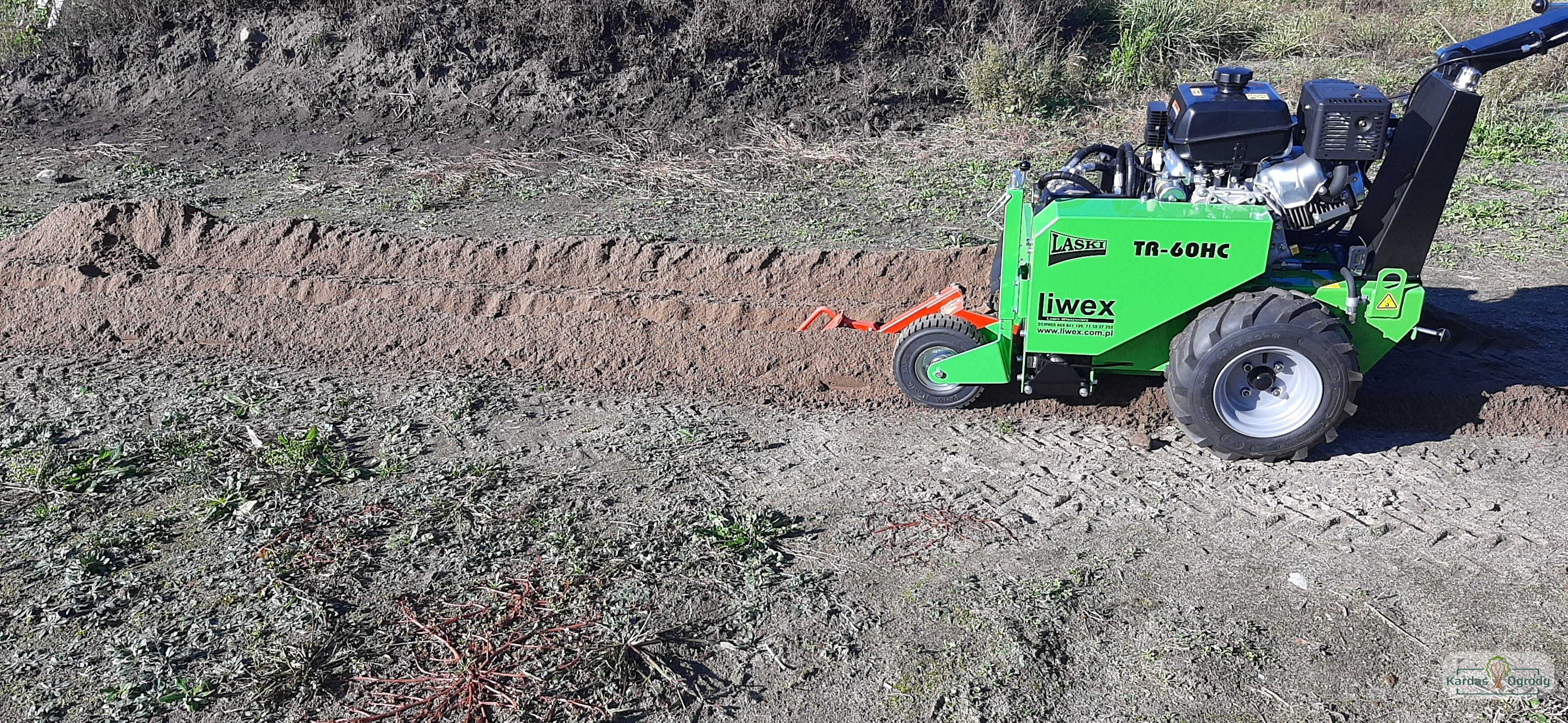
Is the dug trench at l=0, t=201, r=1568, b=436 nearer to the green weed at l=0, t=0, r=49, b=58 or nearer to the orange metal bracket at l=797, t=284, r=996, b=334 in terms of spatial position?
the orange metal bracket at l=797, t=284, r=996, b=334

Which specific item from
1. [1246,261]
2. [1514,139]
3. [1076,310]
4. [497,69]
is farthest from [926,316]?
[497,69]

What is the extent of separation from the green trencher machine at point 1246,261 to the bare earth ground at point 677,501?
1.20ft

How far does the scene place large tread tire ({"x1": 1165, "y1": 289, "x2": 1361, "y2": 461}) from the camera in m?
5.01

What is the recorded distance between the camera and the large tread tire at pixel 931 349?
5.76 m

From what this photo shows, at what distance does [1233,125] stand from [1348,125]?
0.49 m

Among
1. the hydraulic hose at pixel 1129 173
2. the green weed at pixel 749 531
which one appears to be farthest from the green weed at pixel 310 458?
the hydraulic hose at pixel 1129 173

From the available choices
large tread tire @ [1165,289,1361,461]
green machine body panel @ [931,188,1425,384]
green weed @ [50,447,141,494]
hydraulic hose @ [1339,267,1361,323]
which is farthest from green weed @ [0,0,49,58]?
hydraulic hose @ [1339,267,1361,323]

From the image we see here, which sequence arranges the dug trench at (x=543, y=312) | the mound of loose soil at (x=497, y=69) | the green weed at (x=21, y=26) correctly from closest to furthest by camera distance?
1. the dug trench at (x=543, y=312)
2. the mound of loose soil at (x=497, y=69)
3. the green weed at (x=21, y=26)

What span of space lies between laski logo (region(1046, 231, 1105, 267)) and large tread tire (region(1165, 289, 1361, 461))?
59 centimetres

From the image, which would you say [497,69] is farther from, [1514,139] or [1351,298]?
[1514,139]

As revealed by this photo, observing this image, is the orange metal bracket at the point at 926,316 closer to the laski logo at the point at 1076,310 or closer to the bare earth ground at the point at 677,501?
the bare earth ground at the point at 677,501

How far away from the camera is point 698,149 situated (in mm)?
10688

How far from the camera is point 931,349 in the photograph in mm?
5812

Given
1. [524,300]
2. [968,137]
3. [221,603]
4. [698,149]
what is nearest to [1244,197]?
[524,300]
